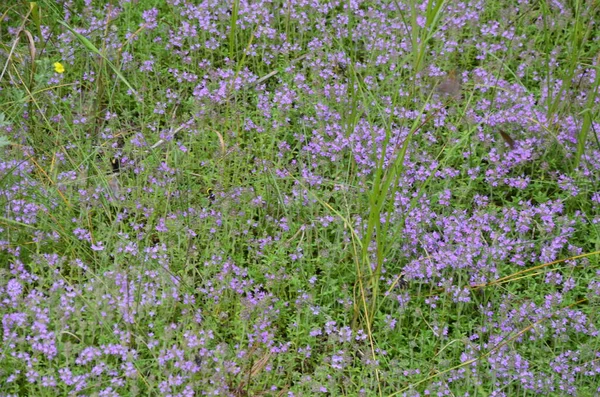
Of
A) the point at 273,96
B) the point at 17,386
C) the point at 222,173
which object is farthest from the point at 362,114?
the point at 17,386

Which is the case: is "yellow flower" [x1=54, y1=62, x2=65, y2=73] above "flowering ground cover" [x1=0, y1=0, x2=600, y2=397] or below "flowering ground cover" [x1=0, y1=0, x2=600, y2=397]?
above

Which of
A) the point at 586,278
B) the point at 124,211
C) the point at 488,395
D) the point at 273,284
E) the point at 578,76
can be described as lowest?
the point at 488,395

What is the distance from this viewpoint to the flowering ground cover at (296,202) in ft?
11.1

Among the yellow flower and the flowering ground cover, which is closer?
the flowering ground cover

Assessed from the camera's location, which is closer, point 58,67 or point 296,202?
point 296,202

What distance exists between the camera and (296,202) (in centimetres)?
401

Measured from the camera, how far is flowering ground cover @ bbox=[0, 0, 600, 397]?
3389 millimetres

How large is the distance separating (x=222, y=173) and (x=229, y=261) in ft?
1.89

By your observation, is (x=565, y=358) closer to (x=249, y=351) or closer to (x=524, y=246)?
(x=524, y=246)

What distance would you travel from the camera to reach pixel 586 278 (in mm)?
3801

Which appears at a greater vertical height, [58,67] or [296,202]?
[58,67]

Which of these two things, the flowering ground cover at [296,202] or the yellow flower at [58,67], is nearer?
the flowering ground cover at [296,202]

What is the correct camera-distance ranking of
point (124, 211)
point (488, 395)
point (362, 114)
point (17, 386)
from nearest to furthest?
point (17, 386) < point (488, 395) < point (124, 211) < point (362, 114)

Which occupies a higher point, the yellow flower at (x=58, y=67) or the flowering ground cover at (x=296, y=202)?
the yellow flower at (x=58, y=67)
